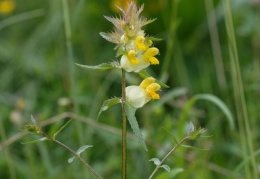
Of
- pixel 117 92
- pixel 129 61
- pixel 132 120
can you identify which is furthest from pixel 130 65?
pixel 117 92

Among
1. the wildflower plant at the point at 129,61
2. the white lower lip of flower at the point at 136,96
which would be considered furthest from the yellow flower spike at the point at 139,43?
the white lower lip of flower at the point at 136,96

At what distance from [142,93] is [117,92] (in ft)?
6.59

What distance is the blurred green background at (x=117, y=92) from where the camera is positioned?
194 cm

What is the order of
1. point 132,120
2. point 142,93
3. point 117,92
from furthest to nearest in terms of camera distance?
point 117,92, point 142,93, point 132,120

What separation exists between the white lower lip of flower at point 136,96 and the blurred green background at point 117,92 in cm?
50

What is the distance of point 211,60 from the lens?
315cm

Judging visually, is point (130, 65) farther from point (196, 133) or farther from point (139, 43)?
point (196, 133)

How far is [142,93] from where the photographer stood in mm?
980

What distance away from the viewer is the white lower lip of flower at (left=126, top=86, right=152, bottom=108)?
37.4 inches

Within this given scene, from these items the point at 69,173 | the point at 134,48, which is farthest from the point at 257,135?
the point at 134,48

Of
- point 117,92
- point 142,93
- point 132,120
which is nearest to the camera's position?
point 132,120

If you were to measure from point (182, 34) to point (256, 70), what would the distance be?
109 centimetres

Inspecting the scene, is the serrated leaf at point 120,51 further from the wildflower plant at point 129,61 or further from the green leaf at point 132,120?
the green leaf at point 132,120

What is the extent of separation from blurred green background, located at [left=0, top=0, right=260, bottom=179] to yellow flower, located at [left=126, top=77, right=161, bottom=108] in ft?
1.61
